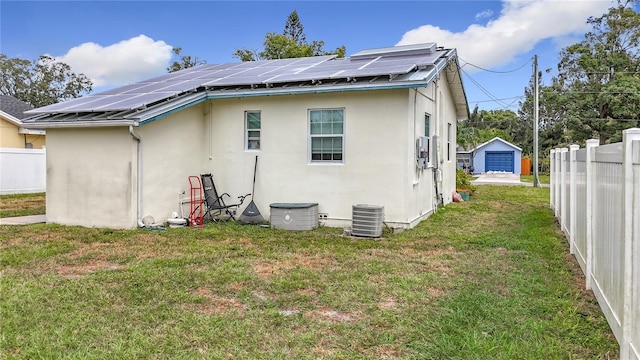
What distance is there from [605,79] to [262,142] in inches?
1136

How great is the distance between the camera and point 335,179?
927 centimetres

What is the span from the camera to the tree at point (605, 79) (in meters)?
26.7

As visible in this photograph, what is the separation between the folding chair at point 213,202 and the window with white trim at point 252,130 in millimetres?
1215

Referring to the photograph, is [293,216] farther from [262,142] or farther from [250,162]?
[262,142]

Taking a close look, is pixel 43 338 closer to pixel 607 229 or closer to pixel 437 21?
pixel 607 229

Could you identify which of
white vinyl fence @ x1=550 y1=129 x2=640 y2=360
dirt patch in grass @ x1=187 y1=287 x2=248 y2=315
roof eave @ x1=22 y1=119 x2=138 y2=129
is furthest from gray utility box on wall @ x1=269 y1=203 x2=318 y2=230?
white vinyl fence @ x1=550 y1=129 x2=640 y2=360

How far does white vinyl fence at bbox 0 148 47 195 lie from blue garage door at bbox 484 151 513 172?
106 ft

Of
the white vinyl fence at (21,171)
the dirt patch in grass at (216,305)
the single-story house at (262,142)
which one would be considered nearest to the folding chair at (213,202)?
the single-story house at (262,142)

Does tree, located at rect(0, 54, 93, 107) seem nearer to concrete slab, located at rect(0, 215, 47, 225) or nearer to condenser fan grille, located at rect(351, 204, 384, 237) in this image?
concrete slab, located at rect(0, 215, 47, 225)

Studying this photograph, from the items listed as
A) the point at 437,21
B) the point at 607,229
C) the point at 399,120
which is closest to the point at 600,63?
the point at 437,21

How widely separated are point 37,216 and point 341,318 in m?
9.83

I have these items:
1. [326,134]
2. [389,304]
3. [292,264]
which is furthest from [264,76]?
[389,304]

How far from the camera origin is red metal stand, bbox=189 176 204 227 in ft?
32.1

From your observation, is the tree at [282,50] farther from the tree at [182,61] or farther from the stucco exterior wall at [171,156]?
the stucco exterior wall at [171,156]
